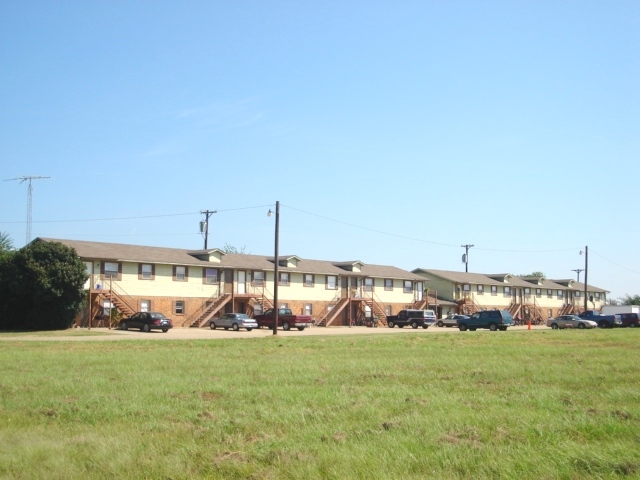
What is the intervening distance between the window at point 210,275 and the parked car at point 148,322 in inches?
479

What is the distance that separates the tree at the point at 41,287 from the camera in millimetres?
50094

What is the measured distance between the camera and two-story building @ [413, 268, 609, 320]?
3666 inches

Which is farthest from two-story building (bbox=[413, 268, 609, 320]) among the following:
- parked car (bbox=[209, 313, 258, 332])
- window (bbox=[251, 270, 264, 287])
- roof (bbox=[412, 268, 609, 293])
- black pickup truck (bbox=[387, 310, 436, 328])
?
parked car (bbox=[209, 313, 258, 332])

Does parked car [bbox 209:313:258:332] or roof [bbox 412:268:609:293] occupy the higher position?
roof [bbox 412:268:609:293]

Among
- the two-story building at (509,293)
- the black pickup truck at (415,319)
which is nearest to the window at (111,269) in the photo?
the black pickup truck at (415,319)

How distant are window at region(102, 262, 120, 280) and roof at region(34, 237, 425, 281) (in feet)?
2.03

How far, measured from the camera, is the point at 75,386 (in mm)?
16062

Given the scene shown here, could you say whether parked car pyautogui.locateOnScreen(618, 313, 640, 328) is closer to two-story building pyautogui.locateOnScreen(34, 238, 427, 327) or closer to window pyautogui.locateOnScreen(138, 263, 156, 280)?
two-story building pyautogui.locateOnScreen(34, 238, 427, 327)

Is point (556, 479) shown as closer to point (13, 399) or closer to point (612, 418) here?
point (612, 418)

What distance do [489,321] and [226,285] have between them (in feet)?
80.1

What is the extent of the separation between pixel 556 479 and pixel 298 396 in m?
7.03

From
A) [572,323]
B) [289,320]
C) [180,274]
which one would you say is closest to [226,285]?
[180,274]

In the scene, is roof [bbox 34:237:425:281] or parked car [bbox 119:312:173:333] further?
roof [bbox 34:237:425:281]

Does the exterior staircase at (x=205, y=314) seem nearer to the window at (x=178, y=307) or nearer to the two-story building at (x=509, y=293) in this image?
the window at (x=178, y=307)
